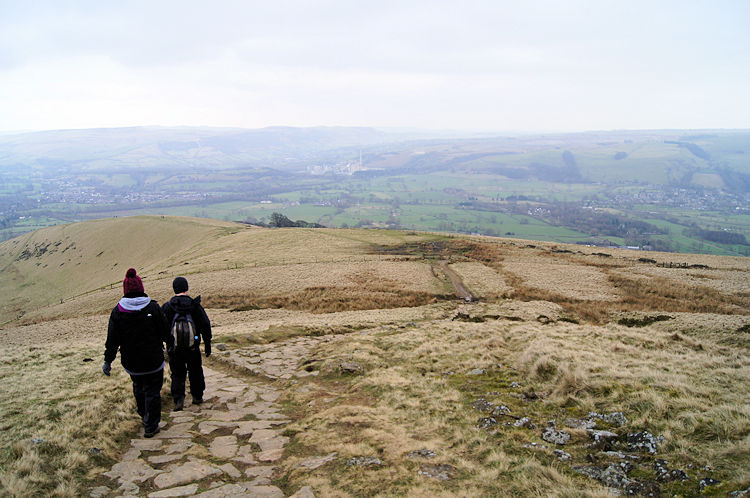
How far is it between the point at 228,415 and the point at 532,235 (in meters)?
135

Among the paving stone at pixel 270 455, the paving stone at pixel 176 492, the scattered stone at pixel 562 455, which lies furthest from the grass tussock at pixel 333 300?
the scattered stone at pixel 562 455

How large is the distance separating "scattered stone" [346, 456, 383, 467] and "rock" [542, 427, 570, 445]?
361 centimetres

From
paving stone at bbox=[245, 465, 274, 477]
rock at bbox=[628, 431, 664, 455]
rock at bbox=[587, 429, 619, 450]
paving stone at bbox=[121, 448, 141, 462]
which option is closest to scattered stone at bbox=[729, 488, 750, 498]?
rock at bbox=[628, 431, 664, 455]

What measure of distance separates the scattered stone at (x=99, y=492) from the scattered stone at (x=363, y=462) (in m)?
4.27

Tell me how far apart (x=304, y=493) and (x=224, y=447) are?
114 inches

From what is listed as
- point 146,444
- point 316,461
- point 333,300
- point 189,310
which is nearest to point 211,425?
point 146,444

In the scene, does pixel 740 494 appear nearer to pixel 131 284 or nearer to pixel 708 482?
pixel 708 482

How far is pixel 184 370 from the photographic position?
1027 centimetres

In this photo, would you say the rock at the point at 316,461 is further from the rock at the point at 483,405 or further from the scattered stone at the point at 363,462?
the rock at the point at 483,405

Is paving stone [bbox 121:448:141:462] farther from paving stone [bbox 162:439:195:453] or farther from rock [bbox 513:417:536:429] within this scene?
rock [bbox 513:417:536:429]

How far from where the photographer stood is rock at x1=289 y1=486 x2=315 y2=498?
641 cm

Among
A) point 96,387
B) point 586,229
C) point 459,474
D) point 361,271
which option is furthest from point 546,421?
point 586,229

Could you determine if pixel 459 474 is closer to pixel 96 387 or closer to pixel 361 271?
pixel 96 387

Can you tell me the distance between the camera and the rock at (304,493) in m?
6.41
